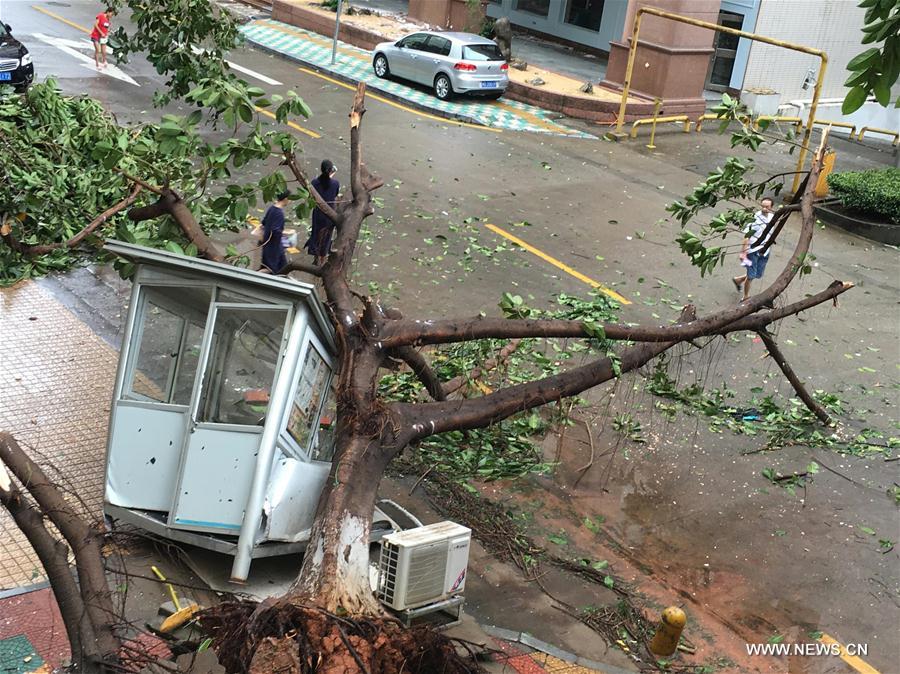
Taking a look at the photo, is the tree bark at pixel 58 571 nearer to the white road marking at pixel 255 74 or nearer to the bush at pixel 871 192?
the bush at pixel 871 192

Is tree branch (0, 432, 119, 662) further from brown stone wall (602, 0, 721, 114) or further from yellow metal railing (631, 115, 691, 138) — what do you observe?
brown stone wall (602, 0, 721, 114)

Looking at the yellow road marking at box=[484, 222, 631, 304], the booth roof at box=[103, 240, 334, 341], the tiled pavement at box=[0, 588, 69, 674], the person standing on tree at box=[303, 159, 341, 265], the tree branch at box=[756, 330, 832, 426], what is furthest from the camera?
the yellow road marking at box=[484, 222, 631, 304]

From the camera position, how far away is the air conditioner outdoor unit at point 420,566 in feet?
21.4

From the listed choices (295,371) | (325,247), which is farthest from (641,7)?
(295,371)

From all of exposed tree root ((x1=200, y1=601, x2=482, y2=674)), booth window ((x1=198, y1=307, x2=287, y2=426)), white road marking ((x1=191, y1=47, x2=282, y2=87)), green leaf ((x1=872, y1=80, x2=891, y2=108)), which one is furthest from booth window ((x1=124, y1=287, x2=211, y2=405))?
white road marking ((x1=191, y1=47, x2=282, y2=87))

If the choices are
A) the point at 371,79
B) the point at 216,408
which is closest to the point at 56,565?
the point at 216,408

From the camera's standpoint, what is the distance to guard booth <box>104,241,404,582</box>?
6.76 metres

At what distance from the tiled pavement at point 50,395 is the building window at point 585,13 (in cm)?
2255

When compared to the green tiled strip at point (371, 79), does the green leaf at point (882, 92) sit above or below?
above

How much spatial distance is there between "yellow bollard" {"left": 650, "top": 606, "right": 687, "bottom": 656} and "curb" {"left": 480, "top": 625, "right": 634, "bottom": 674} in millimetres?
387

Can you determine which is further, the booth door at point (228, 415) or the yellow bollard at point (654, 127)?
the yellow bollard at point (654, 127)

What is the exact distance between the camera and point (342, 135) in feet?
62.6

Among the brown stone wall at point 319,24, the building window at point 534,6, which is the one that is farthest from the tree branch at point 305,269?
the building window at point 534,6

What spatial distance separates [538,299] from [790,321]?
3510 millimetres
